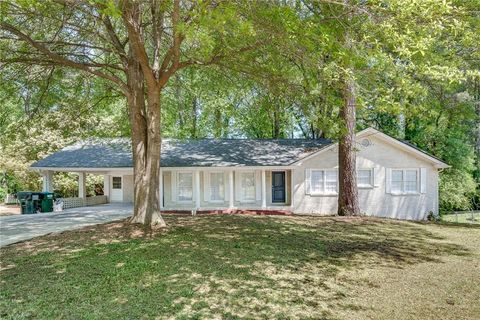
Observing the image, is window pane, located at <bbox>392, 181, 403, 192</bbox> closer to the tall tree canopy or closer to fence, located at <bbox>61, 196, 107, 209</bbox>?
the tall tree canopy

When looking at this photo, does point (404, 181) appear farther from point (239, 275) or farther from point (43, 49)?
point (43, 49)

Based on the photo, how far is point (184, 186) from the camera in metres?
18.9

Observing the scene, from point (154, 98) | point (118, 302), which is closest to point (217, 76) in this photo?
point (154, 98)

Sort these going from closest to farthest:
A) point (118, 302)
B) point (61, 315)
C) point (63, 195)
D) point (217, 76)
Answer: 1. point (61, 315)
2. point (118, 302)
3. point (217, 76)
4. point (63, 195)

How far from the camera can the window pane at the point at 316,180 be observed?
17938mm

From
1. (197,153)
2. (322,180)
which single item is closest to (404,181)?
(322,180)

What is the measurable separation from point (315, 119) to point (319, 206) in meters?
9.02

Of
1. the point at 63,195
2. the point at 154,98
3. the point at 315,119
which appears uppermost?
the point at 154,98

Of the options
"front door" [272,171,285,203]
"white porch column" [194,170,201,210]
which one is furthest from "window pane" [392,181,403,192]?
"white porch column" [194,170,201,210]

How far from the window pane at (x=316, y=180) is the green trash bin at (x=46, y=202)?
1349 cm

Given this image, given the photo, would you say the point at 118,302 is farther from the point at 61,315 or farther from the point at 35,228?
the point at 35,228

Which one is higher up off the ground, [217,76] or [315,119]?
[217,76]

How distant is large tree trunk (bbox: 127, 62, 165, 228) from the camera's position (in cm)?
1120

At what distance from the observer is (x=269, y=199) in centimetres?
1886
